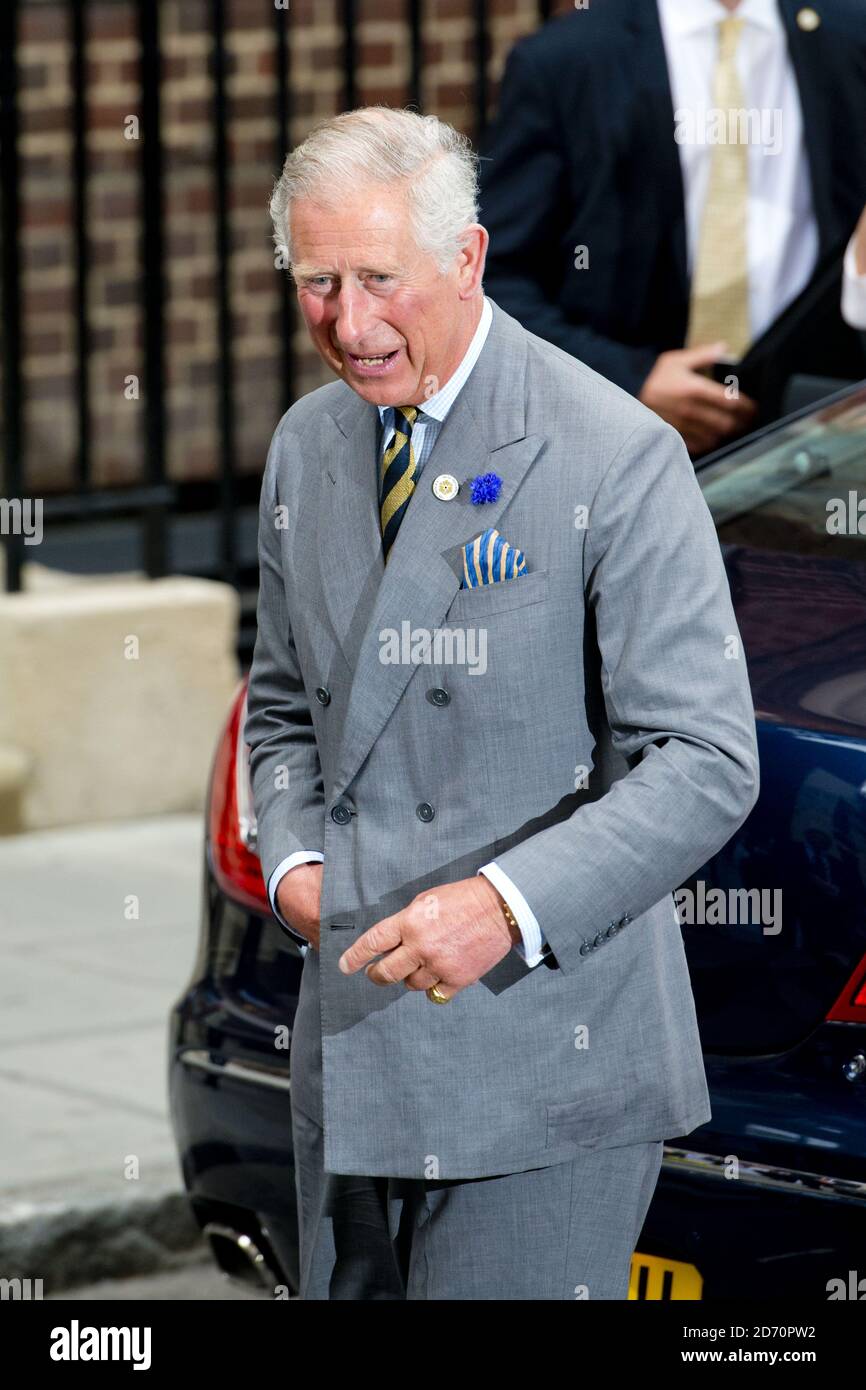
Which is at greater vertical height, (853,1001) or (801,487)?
(801,487)

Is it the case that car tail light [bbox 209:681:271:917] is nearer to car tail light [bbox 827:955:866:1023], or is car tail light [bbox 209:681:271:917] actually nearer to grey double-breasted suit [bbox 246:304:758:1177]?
grey double-breasted suit [bbox 246:304:758:1177]

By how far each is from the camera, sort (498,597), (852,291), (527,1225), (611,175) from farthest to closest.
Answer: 1. (611,175)
2. (852,291)
3. (527,1225)
4. (498,597)

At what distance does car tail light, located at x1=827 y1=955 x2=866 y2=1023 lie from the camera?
3.02m

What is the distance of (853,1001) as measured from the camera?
3025 mm

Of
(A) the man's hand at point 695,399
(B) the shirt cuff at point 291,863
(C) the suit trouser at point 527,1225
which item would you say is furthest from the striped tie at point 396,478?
(A) the man's hand at point 695,399

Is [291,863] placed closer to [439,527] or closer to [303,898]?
[303,898]

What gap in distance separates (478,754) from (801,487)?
49.5 inches

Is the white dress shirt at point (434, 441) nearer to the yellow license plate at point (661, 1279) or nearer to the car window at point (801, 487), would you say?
the yellow license plate at point (661, 1279)

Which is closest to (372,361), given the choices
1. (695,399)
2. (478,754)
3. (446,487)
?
(446,487)

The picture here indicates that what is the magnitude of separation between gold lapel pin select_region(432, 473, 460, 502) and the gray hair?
229mm

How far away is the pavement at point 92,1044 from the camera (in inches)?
179

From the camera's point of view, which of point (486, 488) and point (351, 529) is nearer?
point (486, 488)

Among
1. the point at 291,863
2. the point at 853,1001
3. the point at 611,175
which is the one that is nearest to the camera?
the point at 291,863

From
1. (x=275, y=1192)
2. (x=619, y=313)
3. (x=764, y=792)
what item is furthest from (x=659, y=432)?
(x=619, y=313)
